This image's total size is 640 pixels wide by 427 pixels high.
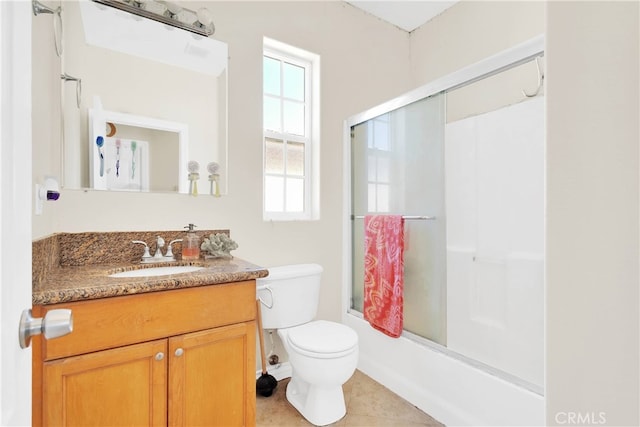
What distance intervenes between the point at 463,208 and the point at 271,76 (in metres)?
1.62

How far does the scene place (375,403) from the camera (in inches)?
72.5

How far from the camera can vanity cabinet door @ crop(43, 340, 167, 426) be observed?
984 millimetres

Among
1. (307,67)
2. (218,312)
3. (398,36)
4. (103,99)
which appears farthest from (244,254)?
(398,36)

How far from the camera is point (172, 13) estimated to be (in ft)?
5.74

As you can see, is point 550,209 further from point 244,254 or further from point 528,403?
point 244,254

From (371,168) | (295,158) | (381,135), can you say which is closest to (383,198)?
(371,168)

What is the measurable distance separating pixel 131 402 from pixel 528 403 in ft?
5.06

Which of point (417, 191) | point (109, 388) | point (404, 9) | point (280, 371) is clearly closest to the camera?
point (109, 388)

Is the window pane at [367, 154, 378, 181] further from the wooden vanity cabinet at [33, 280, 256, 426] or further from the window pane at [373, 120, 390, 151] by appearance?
the wooden vanity cabinet at [33, 280, 256, 426]

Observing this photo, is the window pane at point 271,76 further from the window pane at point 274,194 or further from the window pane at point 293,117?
the window pane at point 274,194

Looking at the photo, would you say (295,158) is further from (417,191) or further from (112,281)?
(112,281)

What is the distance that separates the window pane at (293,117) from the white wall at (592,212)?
1.97 metres

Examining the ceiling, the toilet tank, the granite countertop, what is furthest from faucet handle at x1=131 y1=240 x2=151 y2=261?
the ceiling

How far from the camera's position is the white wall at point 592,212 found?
0.36 m
